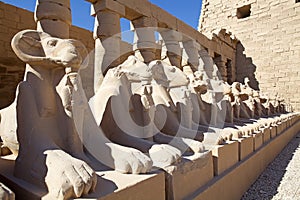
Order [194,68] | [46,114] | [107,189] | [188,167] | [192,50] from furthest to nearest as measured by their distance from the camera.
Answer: [192,50], [194,68], [188,167], [46,114], [107,189]

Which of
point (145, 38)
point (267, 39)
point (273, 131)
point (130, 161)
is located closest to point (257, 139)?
point (273, 131)

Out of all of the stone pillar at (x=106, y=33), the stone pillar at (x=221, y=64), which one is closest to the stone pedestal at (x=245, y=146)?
the stone pillar at (x=106, y=33)

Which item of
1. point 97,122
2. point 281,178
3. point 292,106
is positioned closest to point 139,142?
point 97,122

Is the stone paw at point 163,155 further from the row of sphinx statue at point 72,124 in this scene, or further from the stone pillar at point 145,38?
the stone pillar at point 145,38

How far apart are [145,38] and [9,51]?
326 cm

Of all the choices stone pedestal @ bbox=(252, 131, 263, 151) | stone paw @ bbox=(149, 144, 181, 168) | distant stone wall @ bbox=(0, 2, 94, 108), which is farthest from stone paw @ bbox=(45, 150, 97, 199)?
distant stone wall @ bbox=(0, 2, 94, 108)

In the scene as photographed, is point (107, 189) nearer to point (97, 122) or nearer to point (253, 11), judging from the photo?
point (97, 122)

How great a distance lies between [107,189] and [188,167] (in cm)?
89

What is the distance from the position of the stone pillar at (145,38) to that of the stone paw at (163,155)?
4.84m

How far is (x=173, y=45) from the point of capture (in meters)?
7.58

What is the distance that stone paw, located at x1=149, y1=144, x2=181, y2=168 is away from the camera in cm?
202

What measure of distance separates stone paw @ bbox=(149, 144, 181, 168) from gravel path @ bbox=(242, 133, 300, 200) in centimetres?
166

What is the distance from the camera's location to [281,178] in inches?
155

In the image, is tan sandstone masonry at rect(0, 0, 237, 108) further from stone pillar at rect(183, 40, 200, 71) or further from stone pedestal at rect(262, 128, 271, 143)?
stone pedestal at rect(262, 128, 271, 143)
